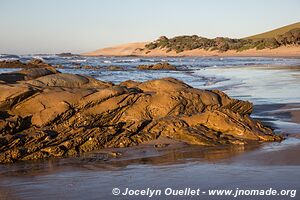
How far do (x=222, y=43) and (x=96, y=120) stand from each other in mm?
63672

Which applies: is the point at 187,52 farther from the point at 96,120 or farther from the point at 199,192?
the point at 199,192

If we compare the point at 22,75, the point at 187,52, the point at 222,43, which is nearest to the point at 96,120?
the point at 22,75

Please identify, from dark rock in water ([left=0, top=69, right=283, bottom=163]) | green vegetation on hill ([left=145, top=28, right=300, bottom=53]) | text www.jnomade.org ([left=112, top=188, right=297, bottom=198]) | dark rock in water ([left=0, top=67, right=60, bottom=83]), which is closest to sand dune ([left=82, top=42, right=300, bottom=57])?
green vegetation on hill ([left=145, top=28, right=300, bottom=53])

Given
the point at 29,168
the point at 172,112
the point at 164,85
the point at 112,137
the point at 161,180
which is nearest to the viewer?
the point at 161,180

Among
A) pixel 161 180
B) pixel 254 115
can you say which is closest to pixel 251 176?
pixel 161 180

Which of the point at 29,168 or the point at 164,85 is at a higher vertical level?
the point at 164,85

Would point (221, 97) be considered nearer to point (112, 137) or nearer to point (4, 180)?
point (112, 137)

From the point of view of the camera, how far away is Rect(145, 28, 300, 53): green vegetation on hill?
185 feet

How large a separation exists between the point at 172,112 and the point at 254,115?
7.73 feet

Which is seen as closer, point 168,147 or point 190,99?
point 168,147

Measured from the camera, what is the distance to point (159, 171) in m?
4.60

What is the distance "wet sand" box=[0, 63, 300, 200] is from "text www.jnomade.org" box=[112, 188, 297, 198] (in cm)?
8

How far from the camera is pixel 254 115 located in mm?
8633

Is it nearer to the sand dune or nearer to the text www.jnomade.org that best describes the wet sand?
the text www.jnomade.org
